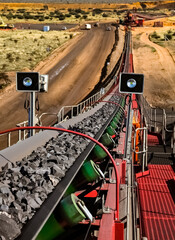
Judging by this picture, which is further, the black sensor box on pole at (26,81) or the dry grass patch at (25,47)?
the dry grass patch at (25,47)

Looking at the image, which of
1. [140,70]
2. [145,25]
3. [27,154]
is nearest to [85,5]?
[145,25]

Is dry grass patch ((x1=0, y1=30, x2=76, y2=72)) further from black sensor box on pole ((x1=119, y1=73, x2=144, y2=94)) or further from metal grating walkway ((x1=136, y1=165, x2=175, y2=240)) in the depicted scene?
black sensor box on pole ((x1=119, y1=73, x2=144, y2=94))

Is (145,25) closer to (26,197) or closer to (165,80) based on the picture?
(165,80)

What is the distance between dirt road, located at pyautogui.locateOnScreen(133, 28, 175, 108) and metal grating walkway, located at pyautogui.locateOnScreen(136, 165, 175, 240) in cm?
2418

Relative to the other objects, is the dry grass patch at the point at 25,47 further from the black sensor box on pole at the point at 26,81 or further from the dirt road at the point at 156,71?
the black sensor box on pole at the point at 26,81

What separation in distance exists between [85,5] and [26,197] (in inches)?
5963

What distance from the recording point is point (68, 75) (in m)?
36.8

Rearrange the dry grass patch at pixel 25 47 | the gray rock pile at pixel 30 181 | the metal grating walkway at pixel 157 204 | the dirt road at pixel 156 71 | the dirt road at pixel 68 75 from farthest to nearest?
the dirt road at pixel 156 71, the dry grass patch at pixel 25 47, the dirt road at pixel 68 75, the metal grating walkway at pixel 157 204, the gray rock pile at pixel 30 181

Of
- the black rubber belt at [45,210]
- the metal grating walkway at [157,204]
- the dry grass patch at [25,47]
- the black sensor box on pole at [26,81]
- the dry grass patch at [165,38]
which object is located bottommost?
the metal grating walkway at [157,204]

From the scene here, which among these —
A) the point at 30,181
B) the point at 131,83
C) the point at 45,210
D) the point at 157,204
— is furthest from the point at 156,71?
the point at 45,210

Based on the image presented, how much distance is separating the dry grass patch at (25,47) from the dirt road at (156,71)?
12.1 metres

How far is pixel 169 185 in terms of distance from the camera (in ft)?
36.8

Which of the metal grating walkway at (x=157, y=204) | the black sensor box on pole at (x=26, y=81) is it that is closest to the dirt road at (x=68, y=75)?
the metal grating walkway at (x=157, y=204)

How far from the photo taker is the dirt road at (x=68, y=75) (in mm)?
25391
